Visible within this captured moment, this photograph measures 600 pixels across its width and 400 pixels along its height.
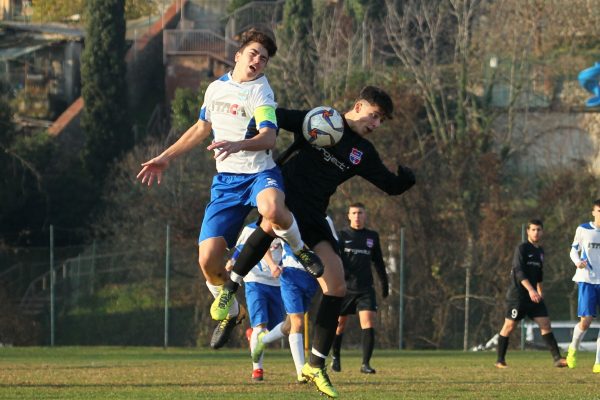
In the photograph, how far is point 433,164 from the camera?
32.8 meters

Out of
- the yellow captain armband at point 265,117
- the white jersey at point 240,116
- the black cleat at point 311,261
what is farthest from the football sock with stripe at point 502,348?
the yellow captain armband at point 265,117

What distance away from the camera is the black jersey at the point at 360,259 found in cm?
1584

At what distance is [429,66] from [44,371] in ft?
82.4

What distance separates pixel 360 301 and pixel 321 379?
6.21 meters

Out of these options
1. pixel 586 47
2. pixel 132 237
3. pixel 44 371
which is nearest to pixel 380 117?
pixel 44 371

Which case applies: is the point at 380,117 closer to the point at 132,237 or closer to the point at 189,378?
the point at 189,378

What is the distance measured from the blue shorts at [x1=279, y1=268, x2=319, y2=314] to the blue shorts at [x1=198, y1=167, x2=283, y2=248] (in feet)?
12.7

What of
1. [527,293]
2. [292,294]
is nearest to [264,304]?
[292,294]

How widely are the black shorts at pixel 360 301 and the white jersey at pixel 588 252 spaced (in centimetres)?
254

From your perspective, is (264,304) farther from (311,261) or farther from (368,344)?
(311,261)

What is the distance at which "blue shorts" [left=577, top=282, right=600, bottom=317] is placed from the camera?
15.9 meters

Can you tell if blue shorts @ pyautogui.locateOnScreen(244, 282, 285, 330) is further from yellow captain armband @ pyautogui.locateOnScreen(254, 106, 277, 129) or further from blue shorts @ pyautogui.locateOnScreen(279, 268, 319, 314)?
yellow captain armband @ pyautogui.locateOnScreen(254, 106, 277, 129)

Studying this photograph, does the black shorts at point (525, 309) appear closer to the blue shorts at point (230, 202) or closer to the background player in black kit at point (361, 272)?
the background player in black kit at point (361, 272)

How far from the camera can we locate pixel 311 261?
9641mm
